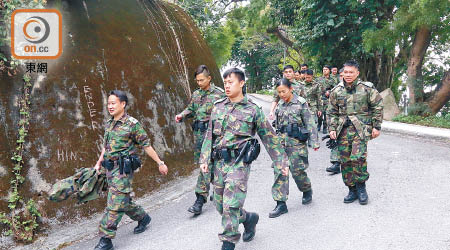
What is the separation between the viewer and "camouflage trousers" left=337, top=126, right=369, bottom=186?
475 centimetres

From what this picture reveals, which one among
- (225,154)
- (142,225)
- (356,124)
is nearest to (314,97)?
(356,124)

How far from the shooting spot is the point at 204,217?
482cm

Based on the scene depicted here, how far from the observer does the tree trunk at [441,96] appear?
13486 millimetres

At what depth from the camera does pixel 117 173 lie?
406 centimetres

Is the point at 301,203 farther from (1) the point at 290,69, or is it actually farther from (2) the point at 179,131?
(2) the point at 179,131

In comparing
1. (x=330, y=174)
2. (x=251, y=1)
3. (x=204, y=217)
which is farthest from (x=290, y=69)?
(x=251, y=1)

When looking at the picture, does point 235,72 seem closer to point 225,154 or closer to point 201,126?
point 225,154

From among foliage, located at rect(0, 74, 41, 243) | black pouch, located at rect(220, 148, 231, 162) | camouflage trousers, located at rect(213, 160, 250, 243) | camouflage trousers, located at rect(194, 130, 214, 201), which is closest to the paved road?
camouflage trousers, located at rect(194, 130, 214, 201)

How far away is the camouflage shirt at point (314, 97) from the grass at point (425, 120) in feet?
18.5

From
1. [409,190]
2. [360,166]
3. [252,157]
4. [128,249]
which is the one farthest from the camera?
[409,190]

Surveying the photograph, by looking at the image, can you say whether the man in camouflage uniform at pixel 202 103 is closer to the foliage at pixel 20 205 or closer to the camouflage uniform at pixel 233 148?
the camouflage uniform at pixel 233 148

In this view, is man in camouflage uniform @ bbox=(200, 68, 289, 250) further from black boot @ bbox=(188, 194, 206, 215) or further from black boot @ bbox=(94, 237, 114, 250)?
black boot @ bbox=(94, 237, 114, 250)

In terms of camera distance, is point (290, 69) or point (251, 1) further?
point (251, 1)

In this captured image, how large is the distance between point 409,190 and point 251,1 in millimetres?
14795
